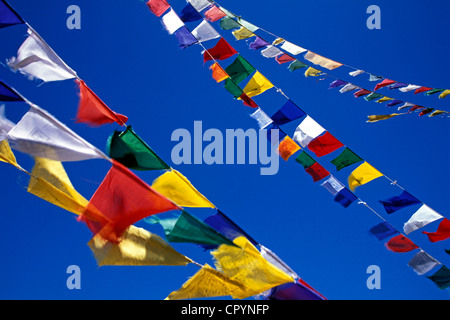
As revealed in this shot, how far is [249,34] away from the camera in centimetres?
827

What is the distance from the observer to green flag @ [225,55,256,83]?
7.83 meters

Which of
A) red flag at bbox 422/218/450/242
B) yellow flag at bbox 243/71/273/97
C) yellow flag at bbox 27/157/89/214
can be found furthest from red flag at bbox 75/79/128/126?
red flag at bbox 422/218/450/242

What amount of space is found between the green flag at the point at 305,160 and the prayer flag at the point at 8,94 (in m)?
4.79

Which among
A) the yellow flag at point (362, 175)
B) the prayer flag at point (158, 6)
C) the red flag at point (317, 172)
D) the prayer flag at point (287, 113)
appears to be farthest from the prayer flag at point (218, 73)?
the yellow flag at point (362, 175)

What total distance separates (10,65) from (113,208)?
6.61 ft

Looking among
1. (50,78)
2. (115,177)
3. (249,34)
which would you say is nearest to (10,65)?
(50,78)

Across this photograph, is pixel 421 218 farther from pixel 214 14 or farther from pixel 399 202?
pixel 214 14

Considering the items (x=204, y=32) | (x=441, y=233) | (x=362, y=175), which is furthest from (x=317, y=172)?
(x=204, y=32)

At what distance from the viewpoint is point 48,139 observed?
13.1 ft

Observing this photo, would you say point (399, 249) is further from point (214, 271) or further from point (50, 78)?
point (50, 78)

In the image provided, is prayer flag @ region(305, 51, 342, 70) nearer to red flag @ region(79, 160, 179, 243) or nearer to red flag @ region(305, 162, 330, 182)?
red flag @ region(305, 162, 330, 182)

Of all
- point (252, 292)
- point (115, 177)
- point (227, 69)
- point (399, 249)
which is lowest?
point (252, 292)

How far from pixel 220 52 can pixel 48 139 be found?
14.9 ft

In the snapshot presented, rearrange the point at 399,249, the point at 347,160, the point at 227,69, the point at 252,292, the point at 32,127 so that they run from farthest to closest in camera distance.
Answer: the point at 227,69
the point at 347,160
the point at 399,249
the point at 252,292
the point at 32,127
